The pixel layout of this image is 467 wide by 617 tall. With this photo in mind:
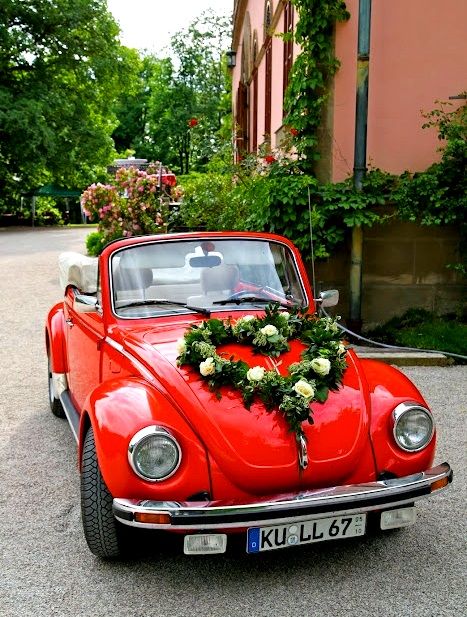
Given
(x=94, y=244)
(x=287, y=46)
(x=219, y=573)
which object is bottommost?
(x=219, y=573)

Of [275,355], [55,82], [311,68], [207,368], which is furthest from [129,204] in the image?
[55,82]

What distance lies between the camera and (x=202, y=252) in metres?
4.36

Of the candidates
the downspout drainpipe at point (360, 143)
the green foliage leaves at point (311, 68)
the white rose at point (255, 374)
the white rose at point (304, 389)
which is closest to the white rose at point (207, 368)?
the white rose at point (255, 374)

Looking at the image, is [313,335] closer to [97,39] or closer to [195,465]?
[195,465]

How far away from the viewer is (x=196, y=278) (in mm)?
4273

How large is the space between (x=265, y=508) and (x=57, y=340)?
10.2ft

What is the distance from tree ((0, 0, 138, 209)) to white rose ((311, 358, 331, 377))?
101 feet

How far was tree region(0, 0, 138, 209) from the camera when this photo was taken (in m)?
32.7

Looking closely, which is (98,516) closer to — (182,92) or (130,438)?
(130,438)

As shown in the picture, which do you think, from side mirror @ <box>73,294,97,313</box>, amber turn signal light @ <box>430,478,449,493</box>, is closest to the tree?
side mirror @ <box>73,294,97,313</box>

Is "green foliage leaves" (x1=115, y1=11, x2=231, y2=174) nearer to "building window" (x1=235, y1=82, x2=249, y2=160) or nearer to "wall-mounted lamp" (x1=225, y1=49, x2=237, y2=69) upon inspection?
"wall-mounted lamp" (x1=225, y1=49, x2=237, y2=69)

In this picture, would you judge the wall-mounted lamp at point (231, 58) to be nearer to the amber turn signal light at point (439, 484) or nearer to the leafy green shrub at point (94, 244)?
the leafy green shrub at point (94, 244)

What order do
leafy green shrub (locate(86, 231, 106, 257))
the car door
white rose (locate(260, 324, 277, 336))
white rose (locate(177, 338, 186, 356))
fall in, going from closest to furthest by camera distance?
white rose (locate(177, 338, 186, 356))
white rose (locate(260, 324, 277, 336))
the car door
leafy green shrub (locate(86, 231, 106, 257))

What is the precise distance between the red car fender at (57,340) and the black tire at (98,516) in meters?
2.10
